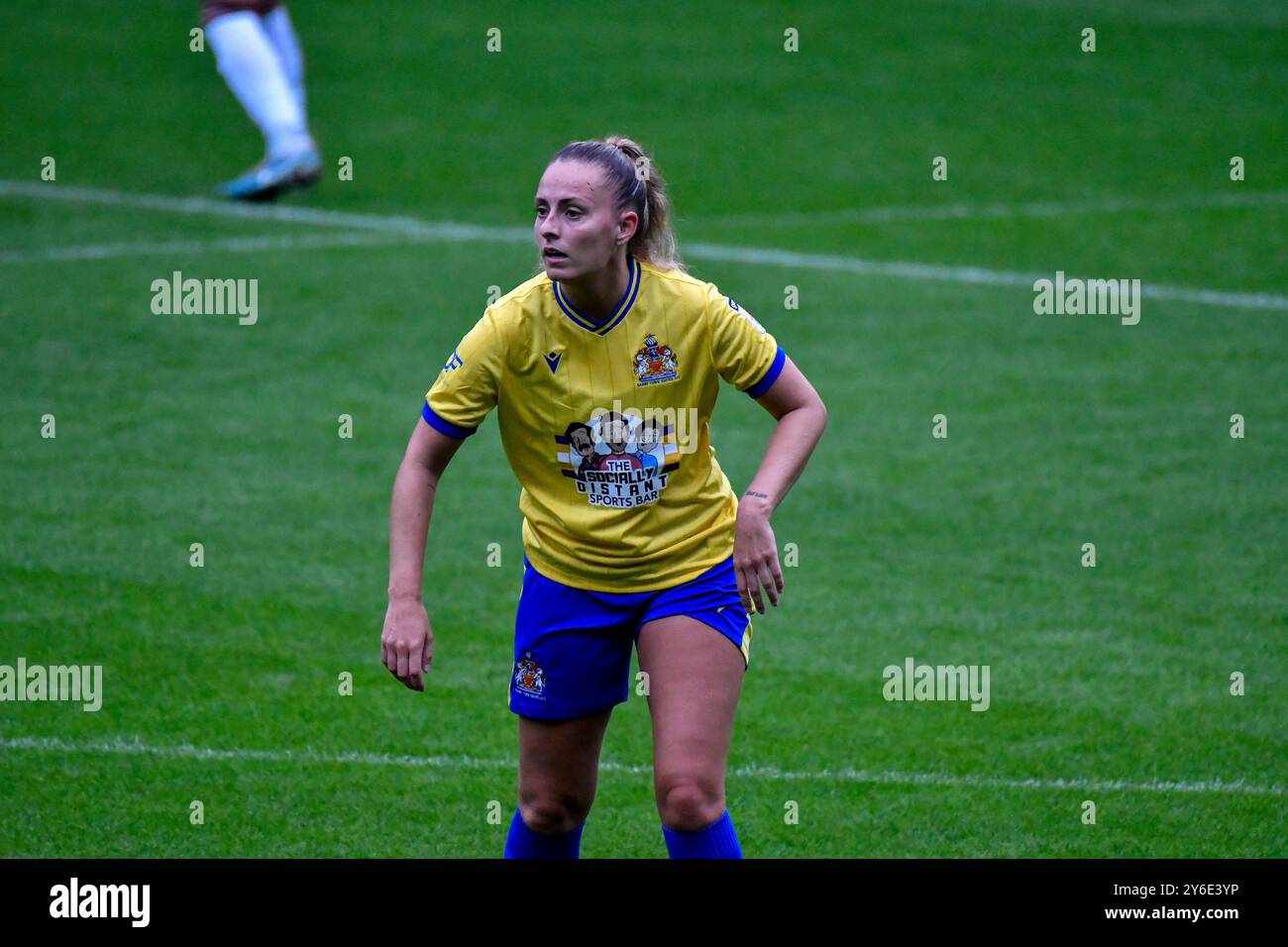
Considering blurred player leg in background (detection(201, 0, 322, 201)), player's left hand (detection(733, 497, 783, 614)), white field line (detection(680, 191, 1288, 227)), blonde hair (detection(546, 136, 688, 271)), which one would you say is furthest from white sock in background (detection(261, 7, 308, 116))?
player's left hand (detection(733, 497, 783, 614))

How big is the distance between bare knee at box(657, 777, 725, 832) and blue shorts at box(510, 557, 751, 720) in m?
0.38

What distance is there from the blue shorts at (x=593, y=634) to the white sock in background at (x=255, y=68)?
10.8 m

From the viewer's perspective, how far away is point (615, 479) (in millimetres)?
5012

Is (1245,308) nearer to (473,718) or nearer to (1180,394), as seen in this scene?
(1180,394)

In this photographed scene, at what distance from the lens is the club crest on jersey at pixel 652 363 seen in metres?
4.98

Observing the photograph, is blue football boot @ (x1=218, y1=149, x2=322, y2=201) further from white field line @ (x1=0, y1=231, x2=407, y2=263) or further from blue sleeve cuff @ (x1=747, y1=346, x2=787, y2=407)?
blue sleeve cuff @ (x1=747, y1=346, x2=787, y2=407)

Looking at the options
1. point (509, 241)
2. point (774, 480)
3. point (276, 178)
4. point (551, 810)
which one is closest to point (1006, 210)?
point (509, 241)

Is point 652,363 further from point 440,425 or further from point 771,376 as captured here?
point 440,425

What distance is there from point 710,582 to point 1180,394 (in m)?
7.28

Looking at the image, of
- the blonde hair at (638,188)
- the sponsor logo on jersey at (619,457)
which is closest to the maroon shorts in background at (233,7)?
the blonde hair at (638,188)

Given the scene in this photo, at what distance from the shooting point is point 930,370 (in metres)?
12.1
